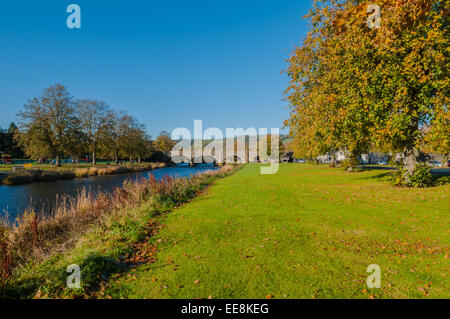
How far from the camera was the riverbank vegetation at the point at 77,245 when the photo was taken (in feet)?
16.3

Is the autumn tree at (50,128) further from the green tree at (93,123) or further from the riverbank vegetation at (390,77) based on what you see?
the riverbank vegetation at (390,77)

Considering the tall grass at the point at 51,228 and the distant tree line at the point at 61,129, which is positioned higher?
the distant tree line at the point at 61,129

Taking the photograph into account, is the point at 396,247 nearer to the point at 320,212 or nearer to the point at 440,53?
the point at 320,212

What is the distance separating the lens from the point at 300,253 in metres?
5.98

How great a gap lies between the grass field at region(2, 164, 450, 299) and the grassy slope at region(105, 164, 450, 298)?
2 centimetres

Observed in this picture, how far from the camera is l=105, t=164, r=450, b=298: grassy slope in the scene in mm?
4473

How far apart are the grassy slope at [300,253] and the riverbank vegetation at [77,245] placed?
69cm

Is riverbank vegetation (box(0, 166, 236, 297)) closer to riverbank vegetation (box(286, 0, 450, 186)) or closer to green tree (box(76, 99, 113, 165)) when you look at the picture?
riverbank vegetation (box(286, 0, 450, 186))

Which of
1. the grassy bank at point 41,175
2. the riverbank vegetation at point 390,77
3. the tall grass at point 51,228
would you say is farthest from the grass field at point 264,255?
the grassy bank at point 41,175

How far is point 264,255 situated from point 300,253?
95cm

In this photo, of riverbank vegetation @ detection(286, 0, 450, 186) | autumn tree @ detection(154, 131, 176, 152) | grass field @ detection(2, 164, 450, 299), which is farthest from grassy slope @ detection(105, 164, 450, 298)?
autumn tree @ detection(154, 131, 176, 152)

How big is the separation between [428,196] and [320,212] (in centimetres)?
631

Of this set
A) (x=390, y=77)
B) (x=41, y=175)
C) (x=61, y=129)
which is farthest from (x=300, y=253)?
(x=61, y=129)
